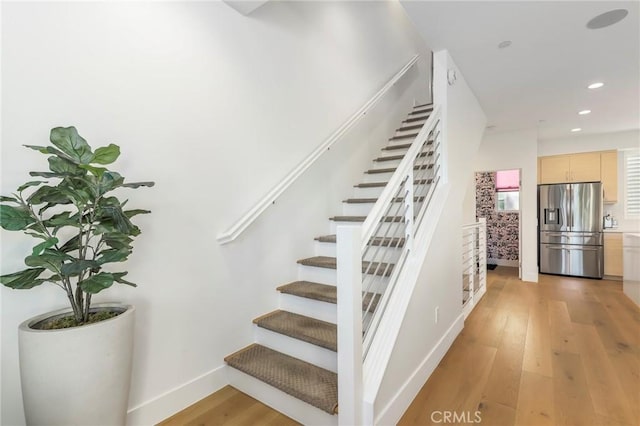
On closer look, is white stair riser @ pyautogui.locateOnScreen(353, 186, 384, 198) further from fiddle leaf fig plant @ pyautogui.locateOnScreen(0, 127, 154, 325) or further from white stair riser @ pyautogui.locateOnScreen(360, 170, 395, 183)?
fiddle leaf fig plant @ pyautogui.locateOnScreen(0, 127, 154, 325)

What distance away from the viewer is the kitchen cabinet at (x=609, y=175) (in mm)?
5395

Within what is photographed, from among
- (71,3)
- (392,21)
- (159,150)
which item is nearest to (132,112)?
(159,150)

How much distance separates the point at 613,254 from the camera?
17.4ft

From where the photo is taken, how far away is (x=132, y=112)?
5.49ft

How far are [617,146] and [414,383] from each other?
630 centimetres

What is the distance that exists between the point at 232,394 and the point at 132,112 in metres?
1.88

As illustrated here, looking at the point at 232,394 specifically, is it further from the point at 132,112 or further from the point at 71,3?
the point at 71,3

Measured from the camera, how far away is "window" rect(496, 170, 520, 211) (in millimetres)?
6957

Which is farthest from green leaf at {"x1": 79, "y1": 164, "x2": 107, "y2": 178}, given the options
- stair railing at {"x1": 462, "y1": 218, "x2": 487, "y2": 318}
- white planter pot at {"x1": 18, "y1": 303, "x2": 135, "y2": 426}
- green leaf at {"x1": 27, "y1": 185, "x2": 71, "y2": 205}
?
stair railing at {"x1": 462, "y1": 218, "x2": 487, "y2": 318}

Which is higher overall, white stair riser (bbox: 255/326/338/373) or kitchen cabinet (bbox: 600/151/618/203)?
kitchen cabinet (bbox: 600/151/618/203)

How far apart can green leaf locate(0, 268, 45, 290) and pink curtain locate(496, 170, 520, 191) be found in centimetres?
800

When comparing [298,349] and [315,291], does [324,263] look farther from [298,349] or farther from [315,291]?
[298,349]

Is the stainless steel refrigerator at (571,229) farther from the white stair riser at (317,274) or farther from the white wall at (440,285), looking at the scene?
the white stair riser at (317,274)
